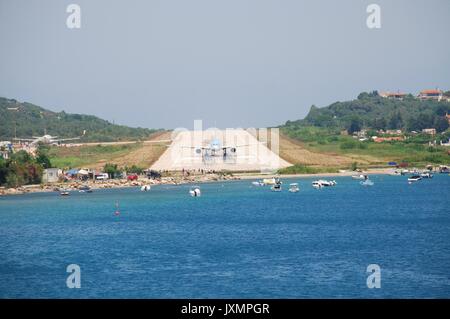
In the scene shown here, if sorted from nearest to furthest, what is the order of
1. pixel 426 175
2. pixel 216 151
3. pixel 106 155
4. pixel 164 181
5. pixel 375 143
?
pixel 164 181 < pixel 426 175 < pixel 216 151 < pixel 106 155 < pixel 375 143

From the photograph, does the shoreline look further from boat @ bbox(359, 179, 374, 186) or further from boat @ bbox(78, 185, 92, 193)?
boat @ bbox(359, 179, 374, 186)

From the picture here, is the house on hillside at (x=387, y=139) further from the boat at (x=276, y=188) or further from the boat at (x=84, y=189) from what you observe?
the boat at (x=84, y=189)

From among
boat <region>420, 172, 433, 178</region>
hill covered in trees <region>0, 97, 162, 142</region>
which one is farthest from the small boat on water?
hill covered in trees <region>0, 97, 162, 142</region>

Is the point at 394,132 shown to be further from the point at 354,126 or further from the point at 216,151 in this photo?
the point at 216,151

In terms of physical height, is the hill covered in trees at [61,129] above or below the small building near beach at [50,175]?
above

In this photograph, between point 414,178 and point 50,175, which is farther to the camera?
point 50,175

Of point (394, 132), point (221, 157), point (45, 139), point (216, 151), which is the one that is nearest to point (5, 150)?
point (45, 139)

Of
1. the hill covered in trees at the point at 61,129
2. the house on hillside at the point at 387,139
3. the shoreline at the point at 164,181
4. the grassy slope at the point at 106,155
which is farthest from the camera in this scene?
the hill covered in trees at the point at 61,129

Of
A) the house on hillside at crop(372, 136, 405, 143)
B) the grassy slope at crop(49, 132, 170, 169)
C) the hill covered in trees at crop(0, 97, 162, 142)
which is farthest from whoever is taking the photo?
the hill covered in trees at crop(0, 97, 162, 142)

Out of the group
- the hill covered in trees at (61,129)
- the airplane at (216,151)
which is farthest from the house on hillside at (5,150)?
the airplane at (216,151)
